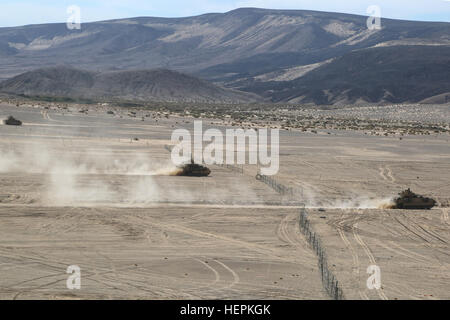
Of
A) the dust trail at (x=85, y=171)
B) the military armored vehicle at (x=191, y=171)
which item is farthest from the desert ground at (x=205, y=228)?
the military armored vehicle at (x=191, y=171)

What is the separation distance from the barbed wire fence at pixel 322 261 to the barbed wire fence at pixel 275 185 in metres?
4.79

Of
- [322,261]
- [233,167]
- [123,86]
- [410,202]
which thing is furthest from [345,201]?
[123,86]

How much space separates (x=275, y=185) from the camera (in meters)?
34.8

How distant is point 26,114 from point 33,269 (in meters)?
63.1

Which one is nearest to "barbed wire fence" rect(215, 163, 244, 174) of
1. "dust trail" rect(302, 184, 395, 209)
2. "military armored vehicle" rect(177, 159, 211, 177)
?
"military armored vehicle" rect(177, 159, 211, 177)

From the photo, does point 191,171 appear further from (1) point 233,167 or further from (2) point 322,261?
(2) point 322,261

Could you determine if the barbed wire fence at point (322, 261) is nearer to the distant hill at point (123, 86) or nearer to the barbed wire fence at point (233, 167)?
the barbed wire fence at point (233, 167)

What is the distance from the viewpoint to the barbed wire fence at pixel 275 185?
108 ft

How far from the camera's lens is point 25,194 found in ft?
95.3

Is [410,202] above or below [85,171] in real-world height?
below

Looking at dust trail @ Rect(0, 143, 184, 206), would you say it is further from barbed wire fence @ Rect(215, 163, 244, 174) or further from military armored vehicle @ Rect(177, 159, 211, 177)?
barbed wire fence @ Rect(215, 163, 244, 174)

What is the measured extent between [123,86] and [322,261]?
557 ft

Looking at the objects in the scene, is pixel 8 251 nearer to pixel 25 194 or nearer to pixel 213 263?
pixel 213 263

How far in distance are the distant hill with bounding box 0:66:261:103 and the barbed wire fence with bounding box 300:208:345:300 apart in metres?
147
